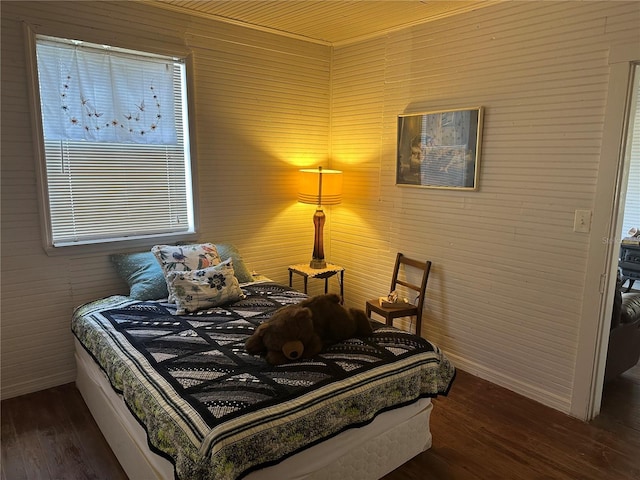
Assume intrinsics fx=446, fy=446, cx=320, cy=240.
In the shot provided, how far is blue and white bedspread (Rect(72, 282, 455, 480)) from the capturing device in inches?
63.6

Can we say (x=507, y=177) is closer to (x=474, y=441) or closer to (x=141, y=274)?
(x=474, y=441)

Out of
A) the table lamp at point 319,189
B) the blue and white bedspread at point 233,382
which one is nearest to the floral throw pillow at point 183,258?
the blue and white bedspread at point 233,382

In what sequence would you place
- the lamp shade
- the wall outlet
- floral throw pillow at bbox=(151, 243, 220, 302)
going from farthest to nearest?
the lamp shade, floral throw pillow at bbox=(151, 243, 220, 302), the wall outlet

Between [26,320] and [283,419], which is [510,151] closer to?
[283,419]

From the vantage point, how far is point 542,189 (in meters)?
2.76

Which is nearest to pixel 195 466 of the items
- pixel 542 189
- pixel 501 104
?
pixel 542 189

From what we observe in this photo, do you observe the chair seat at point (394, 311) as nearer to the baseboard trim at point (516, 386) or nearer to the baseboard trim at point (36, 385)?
the baseboard trim at point (516, 386)

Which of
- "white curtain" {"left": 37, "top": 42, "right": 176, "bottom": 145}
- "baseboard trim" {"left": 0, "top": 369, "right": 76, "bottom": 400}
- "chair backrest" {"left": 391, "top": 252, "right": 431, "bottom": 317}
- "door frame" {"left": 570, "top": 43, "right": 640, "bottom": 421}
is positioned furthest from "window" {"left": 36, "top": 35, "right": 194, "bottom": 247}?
"door frame" {"left": 570, "top": 43, "right": 640, "bottom": 421}

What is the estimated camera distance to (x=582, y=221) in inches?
102

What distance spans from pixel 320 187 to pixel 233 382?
215 centimetres

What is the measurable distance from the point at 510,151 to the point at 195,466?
8.37ft

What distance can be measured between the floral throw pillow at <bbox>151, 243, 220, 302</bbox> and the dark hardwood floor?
3.14ft

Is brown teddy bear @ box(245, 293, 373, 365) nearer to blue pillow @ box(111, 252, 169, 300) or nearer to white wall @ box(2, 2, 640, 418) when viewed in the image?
blue pillow @ box(111, 252, 169, 300)

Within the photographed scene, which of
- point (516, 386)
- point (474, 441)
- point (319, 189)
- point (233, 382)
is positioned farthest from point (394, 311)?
point (233, 382)
